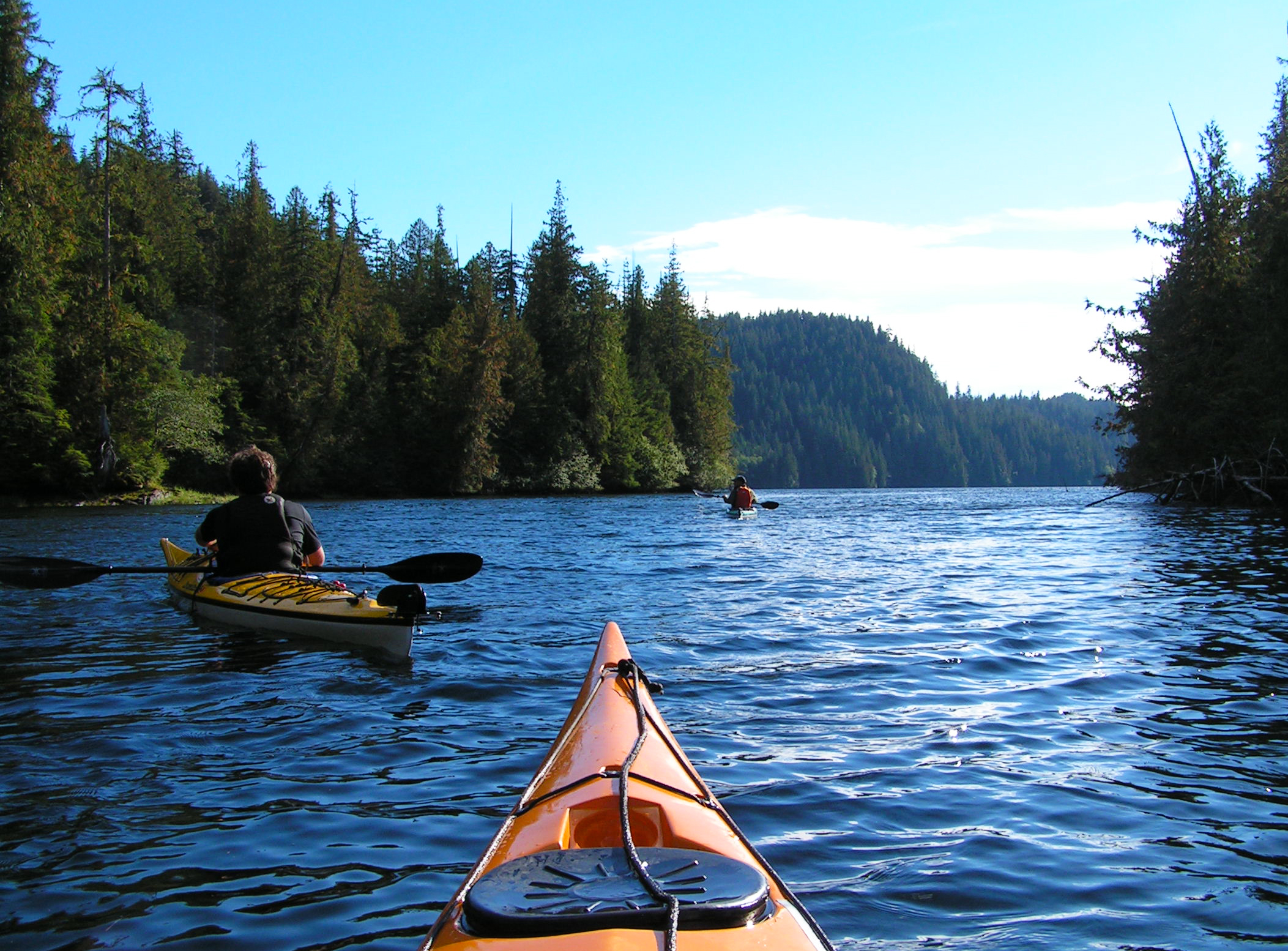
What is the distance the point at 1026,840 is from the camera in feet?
13.2

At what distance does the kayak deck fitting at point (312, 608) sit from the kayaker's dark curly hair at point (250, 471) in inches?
35.0

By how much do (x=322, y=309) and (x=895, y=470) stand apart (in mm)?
127590


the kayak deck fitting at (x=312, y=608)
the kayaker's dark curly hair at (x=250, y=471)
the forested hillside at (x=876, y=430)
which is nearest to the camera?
the kayak deck fitting at (x=312, y=608)

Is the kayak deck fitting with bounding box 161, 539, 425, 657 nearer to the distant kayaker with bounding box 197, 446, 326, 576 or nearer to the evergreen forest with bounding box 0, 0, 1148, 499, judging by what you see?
the distant kayaker with bounding box 197, 446, 326, 576

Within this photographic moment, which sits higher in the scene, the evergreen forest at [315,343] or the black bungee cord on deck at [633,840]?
the evergreen forest at [315,343]

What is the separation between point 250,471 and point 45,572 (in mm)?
2555

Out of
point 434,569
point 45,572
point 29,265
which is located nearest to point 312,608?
point 434,569

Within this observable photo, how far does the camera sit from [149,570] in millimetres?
9156

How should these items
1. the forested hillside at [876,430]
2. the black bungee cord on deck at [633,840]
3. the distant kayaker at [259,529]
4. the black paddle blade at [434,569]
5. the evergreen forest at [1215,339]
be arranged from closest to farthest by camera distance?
1. the black bungee cord on deck at [633,840]
2. the distant kayaker at [259,529]
3. the black paddle blade at [434,569]
4. the evergreen forest at [1215,339]
5. the forested hillside at [876,430]

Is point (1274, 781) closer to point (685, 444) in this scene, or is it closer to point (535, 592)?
point (535, 592)

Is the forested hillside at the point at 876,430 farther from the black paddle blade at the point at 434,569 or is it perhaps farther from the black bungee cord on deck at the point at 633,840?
the black bungee cord on deck at the point at 633,840

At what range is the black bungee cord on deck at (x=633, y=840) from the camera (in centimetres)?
221

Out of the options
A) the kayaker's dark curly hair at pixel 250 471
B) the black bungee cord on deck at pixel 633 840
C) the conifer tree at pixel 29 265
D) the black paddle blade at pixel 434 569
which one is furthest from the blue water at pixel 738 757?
the conifer tree at pixel 29 265

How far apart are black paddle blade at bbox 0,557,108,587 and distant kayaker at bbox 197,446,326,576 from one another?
1.18 meters
